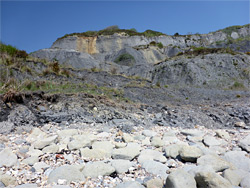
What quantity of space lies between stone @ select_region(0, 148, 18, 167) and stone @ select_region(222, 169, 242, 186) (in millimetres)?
2857

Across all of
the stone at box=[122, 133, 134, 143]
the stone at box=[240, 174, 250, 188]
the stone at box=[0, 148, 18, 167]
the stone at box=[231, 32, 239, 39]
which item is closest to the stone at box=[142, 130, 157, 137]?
the stone at box=[122, 133, 134, 143]

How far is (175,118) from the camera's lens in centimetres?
500

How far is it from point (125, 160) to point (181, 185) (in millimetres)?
934

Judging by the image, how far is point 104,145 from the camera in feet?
9.86

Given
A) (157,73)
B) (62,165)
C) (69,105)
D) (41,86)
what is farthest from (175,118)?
(157,73)

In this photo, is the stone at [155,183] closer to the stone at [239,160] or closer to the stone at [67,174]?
the stone at [67,174]

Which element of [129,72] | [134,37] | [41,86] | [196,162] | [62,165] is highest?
[134,37]

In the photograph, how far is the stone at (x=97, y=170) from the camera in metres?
2.20

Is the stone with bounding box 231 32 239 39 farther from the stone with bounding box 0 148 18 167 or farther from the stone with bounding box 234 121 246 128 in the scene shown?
the stone with bounding box 0 148 18 167

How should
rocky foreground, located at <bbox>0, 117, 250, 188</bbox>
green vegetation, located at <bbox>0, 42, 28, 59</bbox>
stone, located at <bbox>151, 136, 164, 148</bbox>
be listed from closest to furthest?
rocky foreground, located at <bbox>0, 117, 250, 188</bbox> → stone, located at <bbox>151, 136, 164, 148</bbox> → green vegetation, located at <bbox>0, 42, 28, 59</bbox>

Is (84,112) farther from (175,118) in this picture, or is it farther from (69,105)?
(175,118)

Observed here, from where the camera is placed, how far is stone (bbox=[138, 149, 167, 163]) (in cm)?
267

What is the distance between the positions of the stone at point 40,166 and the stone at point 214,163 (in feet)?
7.32

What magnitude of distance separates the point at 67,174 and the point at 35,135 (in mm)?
1534
